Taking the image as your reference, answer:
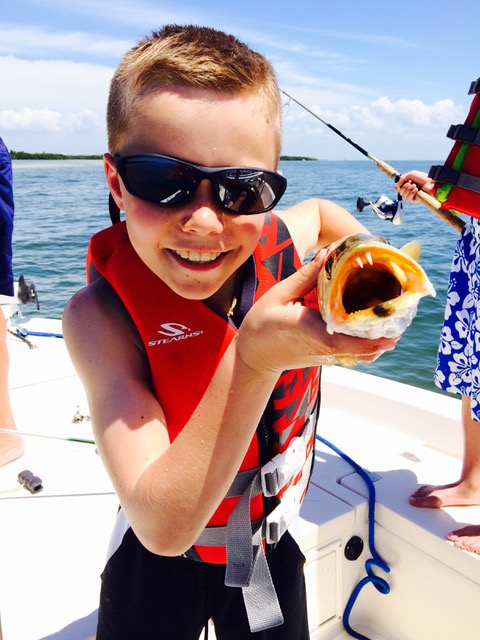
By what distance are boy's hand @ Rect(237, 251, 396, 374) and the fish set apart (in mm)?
30

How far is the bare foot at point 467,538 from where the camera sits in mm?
2164

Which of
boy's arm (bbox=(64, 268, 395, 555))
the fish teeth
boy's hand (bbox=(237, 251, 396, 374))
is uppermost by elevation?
the fish teeth

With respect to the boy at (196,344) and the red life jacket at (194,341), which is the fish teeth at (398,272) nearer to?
the boy at (196,344)

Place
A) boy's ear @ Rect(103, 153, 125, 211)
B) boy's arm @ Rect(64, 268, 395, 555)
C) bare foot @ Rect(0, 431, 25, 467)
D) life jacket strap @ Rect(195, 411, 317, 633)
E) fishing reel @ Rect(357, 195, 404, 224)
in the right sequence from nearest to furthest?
boy's arm @ Rect(64, 268, 395, 555) → boy's ear @ Rect(103, 153, 125, 211) → life jacket strap @ Rect(195, 411, 317, 633) → bare foot @ Rect(0, 431, 25, 467) → fishing reel @ Rect(357, 195, 404, 224)

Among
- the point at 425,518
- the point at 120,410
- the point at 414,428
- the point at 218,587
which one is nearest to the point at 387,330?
the point at 120,410

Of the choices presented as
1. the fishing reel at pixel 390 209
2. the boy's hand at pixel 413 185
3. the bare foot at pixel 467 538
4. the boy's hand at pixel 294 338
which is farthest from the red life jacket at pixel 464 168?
the boy's hand at pixel 294 338

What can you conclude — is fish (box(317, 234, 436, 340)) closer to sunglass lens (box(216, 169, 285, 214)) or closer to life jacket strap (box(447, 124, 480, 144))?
sunglass lens (box(216, 169, 285, 214))

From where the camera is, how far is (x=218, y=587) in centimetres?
167

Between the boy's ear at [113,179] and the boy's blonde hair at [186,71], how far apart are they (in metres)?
0.03

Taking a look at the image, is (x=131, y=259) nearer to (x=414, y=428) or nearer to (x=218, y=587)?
(x=218, y=587)

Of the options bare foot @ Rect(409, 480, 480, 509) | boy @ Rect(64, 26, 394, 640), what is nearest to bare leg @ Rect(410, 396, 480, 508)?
bare foot @ Rect(409, 480, 480, 509)

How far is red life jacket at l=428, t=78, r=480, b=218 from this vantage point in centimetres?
256

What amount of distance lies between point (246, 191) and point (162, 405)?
61cm

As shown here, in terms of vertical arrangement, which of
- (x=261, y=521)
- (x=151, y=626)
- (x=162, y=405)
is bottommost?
(x=151, y=626)
